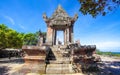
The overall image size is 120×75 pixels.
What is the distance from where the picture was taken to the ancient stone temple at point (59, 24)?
56.2ft

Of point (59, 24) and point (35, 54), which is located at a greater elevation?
point (59, 24)

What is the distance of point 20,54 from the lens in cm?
3784

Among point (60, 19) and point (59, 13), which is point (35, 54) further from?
point (59, 13)

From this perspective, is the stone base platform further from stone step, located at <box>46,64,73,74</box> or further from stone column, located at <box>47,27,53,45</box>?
stone column, located at <box>47,27,53,45</box>

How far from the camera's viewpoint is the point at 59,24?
56.3 feet

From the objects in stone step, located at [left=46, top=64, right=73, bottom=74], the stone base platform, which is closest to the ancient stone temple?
stone step, located at [left=46, top=64, right=73, bottom=74]

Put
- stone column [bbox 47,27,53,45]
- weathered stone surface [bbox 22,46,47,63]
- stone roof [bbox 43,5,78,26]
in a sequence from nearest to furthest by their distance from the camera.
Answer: weathered stone surface [bbox 22,46,47,63] < stone roof [bbox 43,5,78,26] < stone column [bbox 47,27,53,45]

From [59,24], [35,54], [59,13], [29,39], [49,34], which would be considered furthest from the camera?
[29,39]

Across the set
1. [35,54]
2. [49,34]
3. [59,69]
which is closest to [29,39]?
[49,34]

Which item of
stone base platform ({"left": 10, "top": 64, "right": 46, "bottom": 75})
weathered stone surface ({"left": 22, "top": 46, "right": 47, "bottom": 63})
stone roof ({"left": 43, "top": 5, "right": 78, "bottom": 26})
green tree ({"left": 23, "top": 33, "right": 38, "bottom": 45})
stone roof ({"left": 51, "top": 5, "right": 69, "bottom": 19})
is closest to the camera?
stone base platform ({"left": 10, "top": 64, "right": 46, "bottom": 75})

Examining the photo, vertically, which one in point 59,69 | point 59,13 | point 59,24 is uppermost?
point 59,13

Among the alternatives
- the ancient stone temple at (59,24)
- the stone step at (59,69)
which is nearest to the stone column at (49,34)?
the ancient stone temple at (59,24)

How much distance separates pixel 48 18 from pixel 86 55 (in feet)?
30.4

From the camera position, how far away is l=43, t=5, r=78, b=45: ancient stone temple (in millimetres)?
17125
